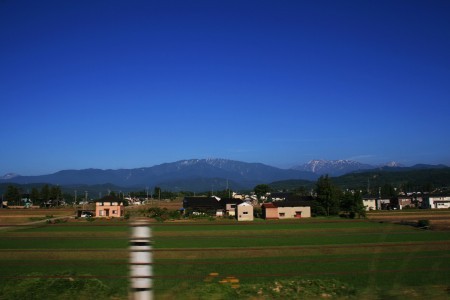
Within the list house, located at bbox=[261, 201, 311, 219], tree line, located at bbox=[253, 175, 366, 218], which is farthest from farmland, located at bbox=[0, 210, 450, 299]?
tree line, located at bbox=[253, 175, 366, 218]

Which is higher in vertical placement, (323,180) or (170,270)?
(323,180)

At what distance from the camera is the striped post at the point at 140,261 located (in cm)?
321

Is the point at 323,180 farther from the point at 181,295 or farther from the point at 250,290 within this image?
the point at 181,295

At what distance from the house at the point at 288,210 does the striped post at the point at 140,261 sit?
2121 inches

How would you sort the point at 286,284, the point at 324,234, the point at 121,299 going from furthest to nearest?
the point at 286,284 → the point at 324,234 → the point at 121,299

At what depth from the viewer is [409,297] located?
4.35 m

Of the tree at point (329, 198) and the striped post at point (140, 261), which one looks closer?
the striped post at point (140, 261)

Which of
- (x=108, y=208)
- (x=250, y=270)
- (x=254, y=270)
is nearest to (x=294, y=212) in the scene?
(x=108, y=208)

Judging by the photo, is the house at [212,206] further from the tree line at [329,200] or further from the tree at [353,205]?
the tree at [353,205]

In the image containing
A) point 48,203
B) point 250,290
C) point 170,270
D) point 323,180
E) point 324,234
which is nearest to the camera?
point 324,234

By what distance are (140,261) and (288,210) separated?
55796mm

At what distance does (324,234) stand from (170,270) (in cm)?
1027

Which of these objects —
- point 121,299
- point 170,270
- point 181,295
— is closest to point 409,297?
point 181,295

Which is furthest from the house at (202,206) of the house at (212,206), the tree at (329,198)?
the tree at (329,198)
